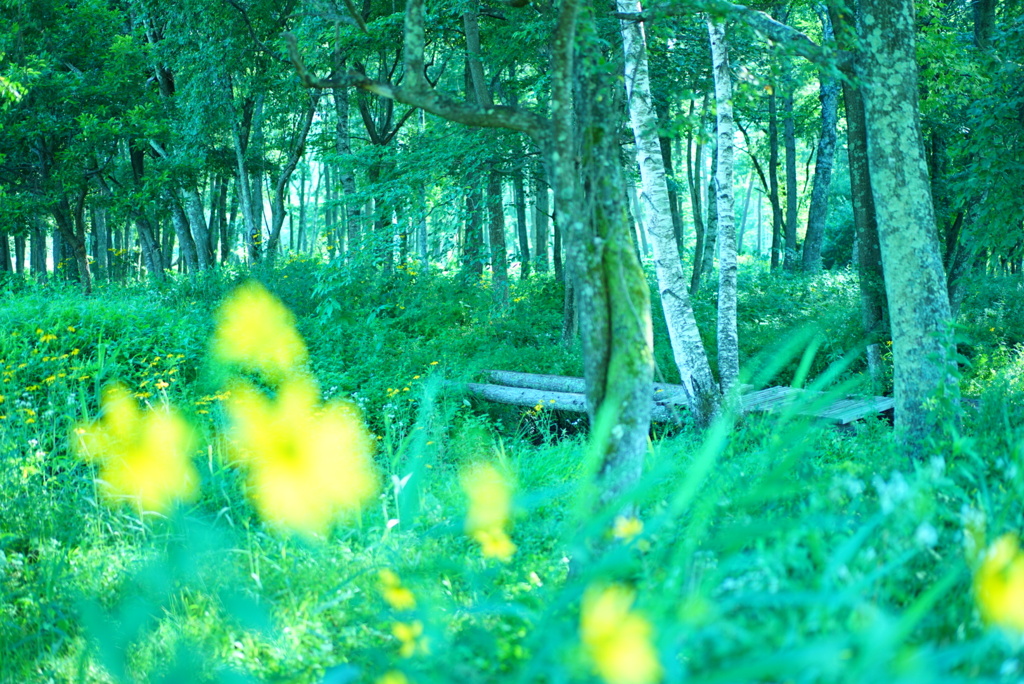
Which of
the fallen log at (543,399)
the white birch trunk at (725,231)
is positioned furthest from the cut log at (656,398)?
the white birch trunk at (725,231)

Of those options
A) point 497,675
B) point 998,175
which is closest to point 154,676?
point 497,675

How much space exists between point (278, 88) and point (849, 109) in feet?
42.0

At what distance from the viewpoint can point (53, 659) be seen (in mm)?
4020

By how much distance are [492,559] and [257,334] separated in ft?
27.3

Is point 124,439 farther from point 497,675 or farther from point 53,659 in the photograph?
point 497,675

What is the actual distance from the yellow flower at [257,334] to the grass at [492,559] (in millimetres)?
487

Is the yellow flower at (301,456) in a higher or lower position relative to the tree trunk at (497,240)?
lower

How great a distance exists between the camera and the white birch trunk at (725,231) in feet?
27.1

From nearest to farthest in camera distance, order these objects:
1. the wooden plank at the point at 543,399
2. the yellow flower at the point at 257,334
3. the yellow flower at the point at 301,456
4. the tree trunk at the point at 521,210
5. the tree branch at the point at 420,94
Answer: the tree branch at the point at 420,94, the yellow flower at the point at 301,456, the wooden plank at the point at 543,399, the yellow flower at the point at 257,334, the tree trunk at the point at 521,210

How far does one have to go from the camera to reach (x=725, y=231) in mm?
8328

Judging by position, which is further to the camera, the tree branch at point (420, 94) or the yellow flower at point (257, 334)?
the yellow flower at point (257, 334)

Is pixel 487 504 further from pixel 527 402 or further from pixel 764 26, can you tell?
pixel 527 402

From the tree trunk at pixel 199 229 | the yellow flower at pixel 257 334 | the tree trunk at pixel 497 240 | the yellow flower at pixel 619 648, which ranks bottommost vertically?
the yellow flower at pixel 619 648

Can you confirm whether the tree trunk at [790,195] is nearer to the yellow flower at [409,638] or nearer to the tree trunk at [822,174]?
the tree trunk at [822,174]
